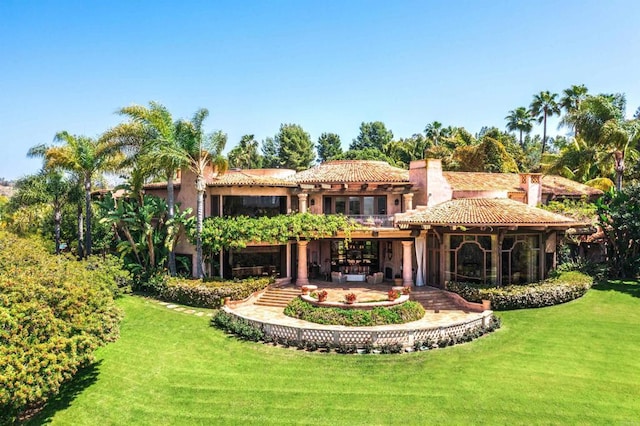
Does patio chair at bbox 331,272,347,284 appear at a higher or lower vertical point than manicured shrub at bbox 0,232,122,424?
lower

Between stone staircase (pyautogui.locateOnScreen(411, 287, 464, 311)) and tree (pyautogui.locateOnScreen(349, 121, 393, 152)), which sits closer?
stone staircase (pyautogui.locateOnScreen(411, 287, 464, 311))

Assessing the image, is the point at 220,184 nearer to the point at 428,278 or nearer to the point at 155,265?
the point at 155,265

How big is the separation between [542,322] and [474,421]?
33.7 feet

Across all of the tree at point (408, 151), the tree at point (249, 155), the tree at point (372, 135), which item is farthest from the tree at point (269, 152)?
the tree at point (408, 151)

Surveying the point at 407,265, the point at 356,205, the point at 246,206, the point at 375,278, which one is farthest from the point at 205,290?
the point at 407,265

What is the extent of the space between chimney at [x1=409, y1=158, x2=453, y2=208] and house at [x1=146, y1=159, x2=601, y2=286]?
0.07 metres

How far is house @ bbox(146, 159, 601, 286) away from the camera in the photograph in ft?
79.0

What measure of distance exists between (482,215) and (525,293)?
486cm

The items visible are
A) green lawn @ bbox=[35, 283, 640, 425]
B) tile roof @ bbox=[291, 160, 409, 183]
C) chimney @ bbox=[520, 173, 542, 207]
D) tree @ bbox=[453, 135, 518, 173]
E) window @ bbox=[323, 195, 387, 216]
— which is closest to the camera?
green lawn @ bbox=[35, 283, 640, 425]

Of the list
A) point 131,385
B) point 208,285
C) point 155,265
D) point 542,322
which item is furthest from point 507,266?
point 155,265

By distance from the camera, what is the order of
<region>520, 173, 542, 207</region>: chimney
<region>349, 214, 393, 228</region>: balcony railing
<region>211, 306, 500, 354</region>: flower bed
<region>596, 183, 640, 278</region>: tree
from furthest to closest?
1. <region>520, 173, 542, 207</region>: chimney
2. <region>349, 214, 393, 228</region>: balcony railing
3. <region>596, 183, 640, 278</region>: tree
4. <region>211, 306, 500, 354</region>: flower bed

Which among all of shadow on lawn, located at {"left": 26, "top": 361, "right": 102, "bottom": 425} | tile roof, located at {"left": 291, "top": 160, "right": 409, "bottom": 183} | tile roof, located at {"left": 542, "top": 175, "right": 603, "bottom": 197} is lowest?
shadow on lawn, located at {"left": 26, "top": 361, "right": 102, "bottom": 425}

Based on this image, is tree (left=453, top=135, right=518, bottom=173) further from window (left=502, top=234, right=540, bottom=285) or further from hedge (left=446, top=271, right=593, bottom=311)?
hedge (left=446, top=271, right=593, bottom=311)

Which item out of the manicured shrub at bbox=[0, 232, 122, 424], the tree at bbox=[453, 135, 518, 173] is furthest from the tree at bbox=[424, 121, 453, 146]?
the manicured shrub at bbox=[0, 232, 122, 424]
